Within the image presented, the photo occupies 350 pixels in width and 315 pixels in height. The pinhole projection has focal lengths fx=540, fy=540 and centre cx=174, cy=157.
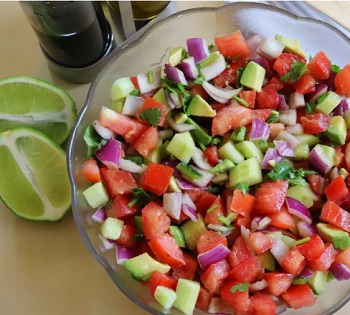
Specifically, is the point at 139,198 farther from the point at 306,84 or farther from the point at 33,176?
the point at 306,84

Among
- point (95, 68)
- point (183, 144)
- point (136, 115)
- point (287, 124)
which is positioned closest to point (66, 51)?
point (95, 68)

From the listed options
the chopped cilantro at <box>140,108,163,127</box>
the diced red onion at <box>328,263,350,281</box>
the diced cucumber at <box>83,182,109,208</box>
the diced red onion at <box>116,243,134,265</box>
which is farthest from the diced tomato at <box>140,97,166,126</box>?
the diced red onion at <box>328,263,350,281</box>

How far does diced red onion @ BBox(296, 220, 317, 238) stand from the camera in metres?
1.26

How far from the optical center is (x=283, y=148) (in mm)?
1321

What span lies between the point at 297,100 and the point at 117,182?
50cm

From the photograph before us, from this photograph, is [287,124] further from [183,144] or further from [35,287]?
[35,287]

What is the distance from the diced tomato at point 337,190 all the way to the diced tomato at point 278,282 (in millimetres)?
212

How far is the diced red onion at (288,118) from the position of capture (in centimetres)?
138

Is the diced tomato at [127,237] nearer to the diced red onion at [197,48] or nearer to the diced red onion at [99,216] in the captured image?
the diced red onion at [99,216]

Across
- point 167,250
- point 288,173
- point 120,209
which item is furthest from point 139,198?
point 288,173

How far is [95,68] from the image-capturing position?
1597 mm

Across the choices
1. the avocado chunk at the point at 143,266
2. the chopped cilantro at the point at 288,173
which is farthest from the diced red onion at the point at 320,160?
the avocado chunk at the point at 143,266

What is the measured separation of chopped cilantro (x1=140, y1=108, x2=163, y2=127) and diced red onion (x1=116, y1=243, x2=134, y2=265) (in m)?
0.31

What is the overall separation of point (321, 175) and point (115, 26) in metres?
0.79
